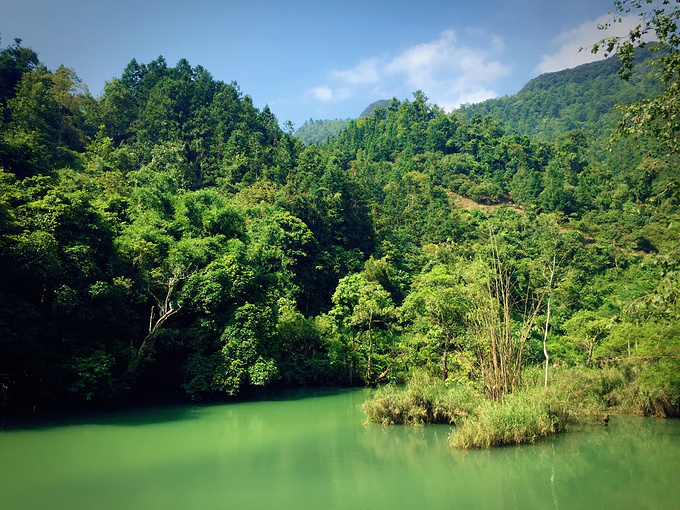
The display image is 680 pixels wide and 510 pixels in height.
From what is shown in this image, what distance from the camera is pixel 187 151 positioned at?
1610 inches

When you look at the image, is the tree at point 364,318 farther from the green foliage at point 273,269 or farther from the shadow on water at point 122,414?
the shadow on water at point 122,414

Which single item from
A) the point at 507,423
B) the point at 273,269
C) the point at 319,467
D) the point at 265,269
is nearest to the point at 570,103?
the point at 273,269

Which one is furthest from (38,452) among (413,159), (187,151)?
(413,159)

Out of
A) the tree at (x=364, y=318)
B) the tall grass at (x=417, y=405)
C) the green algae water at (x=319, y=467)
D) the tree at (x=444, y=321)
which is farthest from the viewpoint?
the tree at (x=364, y=318)

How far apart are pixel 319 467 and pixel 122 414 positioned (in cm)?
851

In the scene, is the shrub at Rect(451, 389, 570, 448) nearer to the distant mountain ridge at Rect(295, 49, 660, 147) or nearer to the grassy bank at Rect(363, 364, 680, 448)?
the grassy bank at Rect(363, 364, 680, 448)

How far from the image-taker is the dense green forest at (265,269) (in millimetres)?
13820

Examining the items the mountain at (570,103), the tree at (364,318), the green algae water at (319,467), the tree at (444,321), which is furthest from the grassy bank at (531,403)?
the mountain at (570,103)

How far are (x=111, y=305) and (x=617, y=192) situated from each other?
52.0m

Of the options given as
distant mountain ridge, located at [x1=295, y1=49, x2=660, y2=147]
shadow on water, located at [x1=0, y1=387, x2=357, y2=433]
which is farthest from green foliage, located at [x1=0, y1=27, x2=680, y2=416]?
distant mountain ridge, located at [x1=295, y1=49, x2=660, y2=147]

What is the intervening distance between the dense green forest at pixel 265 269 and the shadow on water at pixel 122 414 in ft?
1.85

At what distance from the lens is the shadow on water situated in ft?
44.6

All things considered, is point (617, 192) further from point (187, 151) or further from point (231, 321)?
point (231, 321)

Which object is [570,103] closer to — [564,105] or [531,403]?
[564,105]
